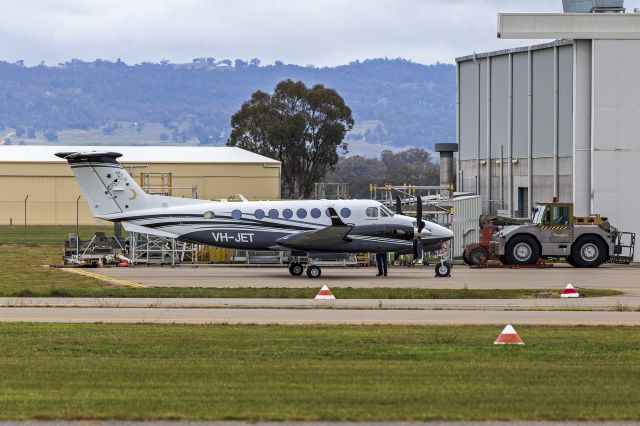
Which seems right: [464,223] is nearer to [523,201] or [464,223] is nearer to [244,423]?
[523,201]

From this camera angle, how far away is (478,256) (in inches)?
1893

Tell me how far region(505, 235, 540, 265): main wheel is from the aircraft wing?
27.4ft

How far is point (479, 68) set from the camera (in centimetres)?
6819

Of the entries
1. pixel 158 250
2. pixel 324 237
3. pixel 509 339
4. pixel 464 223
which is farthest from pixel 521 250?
pixel 509 339

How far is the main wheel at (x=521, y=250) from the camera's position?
4731 centimetres

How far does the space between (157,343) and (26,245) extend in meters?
45.1

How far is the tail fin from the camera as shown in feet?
148

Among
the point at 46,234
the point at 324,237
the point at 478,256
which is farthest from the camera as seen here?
the point at 46,234

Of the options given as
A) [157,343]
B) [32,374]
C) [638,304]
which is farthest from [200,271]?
[32,374]

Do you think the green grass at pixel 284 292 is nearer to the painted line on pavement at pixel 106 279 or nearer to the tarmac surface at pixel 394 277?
the painted line on pavement at pixel 106 279

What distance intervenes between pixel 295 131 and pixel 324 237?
73887mm

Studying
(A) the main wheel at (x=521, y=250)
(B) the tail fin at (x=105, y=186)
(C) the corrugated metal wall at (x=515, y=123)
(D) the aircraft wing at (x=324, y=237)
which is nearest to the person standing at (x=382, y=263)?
(D) the aircraft wing at (x=324, y=237)

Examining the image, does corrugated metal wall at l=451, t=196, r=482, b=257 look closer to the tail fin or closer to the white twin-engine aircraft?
the white twin-engine aircraft

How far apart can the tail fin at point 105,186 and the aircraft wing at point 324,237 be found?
5.72 metres
